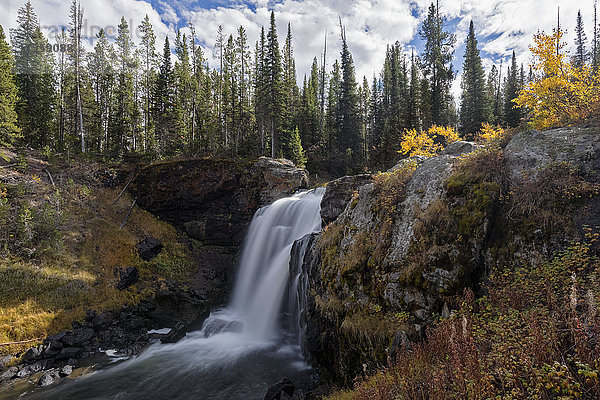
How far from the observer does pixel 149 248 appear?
18828 millimetres

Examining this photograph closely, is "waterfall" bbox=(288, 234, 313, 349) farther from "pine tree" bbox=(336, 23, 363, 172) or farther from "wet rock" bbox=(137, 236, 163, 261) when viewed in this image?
"pine tree" bbox=(336, 23, 363, 172)

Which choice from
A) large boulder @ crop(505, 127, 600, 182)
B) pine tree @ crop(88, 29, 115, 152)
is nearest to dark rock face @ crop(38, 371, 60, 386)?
large boulder @ crop(505, 127, 600, 182)

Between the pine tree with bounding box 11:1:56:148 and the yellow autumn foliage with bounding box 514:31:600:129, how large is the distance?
108 ft

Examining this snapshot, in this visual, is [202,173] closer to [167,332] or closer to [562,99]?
[167,332]

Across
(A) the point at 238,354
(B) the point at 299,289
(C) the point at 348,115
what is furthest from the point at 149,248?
(C) the point at 348,115

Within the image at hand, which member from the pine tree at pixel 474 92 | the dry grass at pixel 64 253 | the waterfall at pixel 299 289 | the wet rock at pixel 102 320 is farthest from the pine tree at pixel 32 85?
the pine tree at pixel 474 92

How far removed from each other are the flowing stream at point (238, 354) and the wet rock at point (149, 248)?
21.3ft

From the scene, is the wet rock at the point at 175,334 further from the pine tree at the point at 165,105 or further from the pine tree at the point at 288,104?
the pine tree at the point at 288,104

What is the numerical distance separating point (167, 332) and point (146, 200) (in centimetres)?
1241

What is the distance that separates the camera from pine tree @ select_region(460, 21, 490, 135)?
32272mm

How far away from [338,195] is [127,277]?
13.6 metres

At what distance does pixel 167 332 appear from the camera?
13.9 meters

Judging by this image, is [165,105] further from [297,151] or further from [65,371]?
[65,371]

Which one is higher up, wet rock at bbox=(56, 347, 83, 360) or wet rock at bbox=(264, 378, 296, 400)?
wet rock at bbox=(264, 378, 296, 400)
